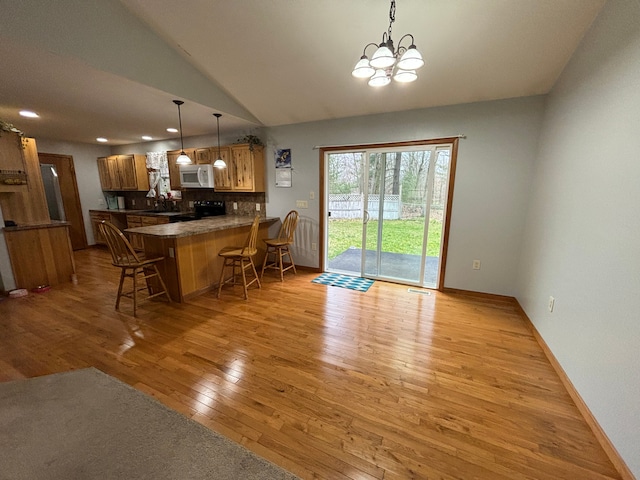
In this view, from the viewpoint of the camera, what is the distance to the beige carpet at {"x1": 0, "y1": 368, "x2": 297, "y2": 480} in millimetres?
1189

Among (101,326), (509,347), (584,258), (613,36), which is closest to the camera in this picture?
(613,36)

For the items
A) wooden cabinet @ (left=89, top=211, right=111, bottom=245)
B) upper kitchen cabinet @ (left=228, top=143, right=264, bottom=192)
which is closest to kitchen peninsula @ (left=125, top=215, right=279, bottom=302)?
upper kitchen cabinet @ (left=228, top=143, right=264, bottom=192)

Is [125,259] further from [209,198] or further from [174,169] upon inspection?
[174,169]

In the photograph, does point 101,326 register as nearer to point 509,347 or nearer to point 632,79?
point 509,347

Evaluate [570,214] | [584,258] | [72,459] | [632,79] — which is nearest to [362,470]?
[72,459]

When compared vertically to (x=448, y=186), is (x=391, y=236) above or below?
below

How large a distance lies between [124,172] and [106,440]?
19.5ft

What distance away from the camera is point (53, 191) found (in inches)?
211

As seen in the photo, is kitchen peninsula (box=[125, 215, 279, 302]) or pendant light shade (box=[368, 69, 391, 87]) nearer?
pendant light shade (box=[368, 69, 391, 87])

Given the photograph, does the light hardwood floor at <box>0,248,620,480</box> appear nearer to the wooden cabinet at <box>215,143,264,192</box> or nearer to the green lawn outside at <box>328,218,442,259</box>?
the green lawn outside at <box>328,218,442,259</box>

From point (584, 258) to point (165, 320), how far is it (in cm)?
363

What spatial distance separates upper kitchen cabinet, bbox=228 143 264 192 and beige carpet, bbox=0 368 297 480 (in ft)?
10.4

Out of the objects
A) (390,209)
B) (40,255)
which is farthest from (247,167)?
(40,255)

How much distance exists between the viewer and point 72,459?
4.09 ft
